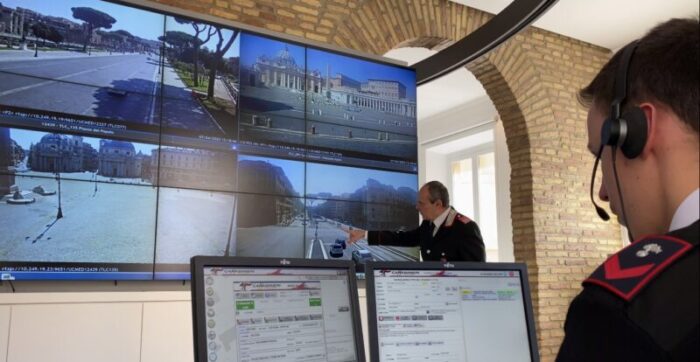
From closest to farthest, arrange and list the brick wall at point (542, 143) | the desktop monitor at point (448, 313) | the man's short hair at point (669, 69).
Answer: the man's short hair at point (669, 69)
the desktop monitor at point (448, 313)
the brick wall at point (542, 143)

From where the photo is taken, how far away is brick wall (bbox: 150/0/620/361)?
5.76 meters

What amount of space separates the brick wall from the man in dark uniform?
2175 millimetres

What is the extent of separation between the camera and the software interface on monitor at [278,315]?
3.95 ft

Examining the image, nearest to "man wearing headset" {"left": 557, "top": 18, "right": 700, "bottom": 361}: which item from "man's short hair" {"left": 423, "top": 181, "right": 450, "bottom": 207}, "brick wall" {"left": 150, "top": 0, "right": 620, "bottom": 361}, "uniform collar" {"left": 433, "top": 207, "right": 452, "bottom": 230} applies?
"uniform collar" {"left": 433, "top": 207, "right": 452, "bottom": 230}

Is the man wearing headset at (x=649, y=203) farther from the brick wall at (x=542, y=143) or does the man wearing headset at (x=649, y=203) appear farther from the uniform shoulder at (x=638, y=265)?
the brick wall at (x=542, y=143)

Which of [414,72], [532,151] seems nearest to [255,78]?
[414,72]

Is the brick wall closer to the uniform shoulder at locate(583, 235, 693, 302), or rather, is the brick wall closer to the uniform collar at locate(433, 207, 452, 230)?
the uniform collar at locate(433, 207, 452, 230)

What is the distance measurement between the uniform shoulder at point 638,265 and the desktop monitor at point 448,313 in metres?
0.82

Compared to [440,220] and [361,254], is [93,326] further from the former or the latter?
[440,220]

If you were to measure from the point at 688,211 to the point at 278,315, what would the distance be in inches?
35.1

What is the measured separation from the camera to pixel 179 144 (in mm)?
3197

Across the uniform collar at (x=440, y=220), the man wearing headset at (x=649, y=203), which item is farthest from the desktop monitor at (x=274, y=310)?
the uniform collar at (x=440, y=220)

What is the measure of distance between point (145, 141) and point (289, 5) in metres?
2.11

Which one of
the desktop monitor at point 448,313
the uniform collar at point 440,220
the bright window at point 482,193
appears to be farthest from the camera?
the bright window at point 482,193
